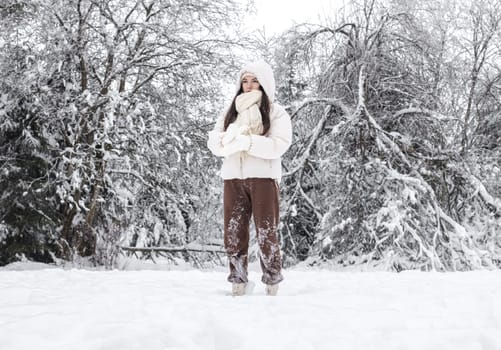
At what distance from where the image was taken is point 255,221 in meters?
3.10

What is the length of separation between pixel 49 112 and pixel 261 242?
5.11 m

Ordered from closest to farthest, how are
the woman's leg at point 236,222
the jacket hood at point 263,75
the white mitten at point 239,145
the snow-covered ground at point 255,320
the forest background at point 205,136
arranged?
the snow-covered ground at point 255,320 → the white mitten at point 239,145 → the woman's leg at point 236,222 → the jacket hood at point 263,75 → the forest background at point 205,136

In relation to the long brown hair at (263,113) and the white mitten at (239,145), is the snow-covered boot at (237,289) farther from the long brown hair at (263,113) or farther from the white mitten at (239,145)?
the long brown hair at (263,113)

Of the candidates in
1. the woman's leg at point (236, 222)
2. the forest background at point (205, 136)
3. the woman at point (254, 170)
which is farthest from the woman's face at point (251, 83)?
the forest background at point (205, 136)

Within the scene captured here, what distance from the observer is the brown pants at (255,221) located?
3074 mm

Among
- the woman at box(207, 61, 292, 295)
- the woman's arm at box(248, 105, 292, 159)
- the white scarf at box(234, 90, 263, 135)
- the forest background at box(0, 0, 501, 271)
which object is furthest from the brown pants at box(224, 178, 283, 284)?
the forest background at box(0, 0, 501, 271)

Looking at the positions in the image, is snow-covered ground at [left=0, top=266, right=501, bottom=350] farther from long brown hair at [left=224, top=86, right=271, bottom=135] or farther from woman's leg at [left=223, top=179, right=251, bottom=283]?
long brown hair at [left=224, top=86, right=271, bottom=135]

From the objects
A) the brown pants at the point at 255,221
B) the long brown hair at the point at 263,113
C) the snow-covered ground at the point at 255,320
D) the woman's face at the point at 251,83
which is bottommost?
the snow-covered ground at the point at 255,320

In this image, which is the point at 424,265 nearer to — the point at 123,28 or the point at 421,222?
the point at 421,222

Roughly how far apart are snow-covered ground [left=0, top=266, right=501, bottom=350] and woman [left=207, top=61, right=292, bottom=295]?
0.32 m

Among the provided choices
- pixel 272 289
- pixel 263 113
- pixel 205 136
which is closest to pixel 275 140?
pixel 263 113

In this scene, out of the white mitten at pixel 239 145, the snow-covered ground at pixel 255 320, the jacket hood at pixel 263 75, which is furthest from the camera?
the jacket hood at pixel 263 75

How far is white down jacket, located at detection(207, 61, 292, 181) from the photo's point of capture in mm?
3072

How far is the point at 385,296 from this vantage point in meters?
2.88
